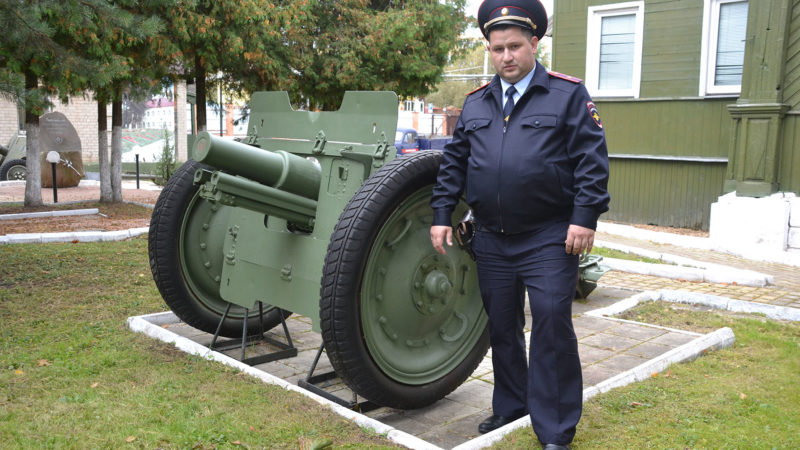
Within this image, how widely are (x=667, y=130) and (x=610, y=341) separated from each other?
7832mm

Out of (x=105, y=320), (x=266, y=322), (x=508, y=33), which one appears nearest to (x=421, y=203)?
(x=508, y=33)

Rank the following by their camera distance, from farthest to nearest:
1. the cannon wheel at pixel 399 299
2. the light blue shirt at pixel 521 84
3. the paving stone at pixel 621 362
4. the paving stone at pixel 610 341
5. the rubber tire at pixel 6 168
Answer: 1. the rubber tire at pixel 6 168
2. the paving stone at pixel 610 341
3. the paving stone at pixel 621 362
4. the cannon wheel at pixel 399 299
5. the light blue shirt at pixel 521 84

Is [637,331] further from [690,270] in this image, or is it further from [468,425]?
[690,270]

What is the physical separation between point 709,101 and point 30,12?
10114mm

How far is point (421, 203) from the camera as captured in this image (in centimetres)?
411

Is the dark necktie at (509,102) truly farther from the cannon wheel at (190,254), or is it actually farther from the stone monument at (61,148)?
the stone monument at (61,148)

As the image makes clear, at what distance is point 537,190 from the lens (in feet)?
11.1

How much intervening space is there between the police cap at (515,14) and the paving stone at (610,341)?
9.64 feet

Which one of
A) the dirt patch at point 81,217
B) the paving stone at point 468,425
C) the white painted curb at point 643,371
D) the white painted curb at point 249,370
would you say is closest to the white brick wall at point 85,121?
the dirt patch at point 81,217

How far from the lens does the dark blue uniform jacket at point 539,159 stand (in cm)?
329

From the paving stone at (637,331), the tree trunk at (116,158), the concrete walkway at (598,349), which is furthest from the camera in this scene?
the tree trunk at (116,158)

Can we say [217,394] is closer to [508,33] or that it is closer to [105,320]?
[105,320]

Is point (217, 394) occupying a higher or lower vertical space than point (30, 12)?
lower

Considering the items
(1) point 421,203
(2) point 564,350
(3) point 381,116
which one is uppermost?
(3) point 381,116
